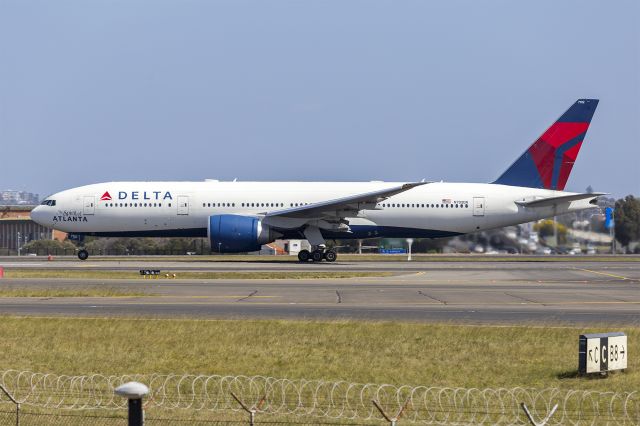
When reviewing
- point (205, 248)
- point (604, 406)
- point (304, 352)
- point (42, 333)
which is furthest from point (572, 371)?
point (205, 248)

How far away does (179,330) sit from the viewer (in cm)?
2230

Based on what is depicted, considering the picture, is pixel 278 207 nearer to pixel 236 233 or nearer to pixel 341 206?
pixel 236 233

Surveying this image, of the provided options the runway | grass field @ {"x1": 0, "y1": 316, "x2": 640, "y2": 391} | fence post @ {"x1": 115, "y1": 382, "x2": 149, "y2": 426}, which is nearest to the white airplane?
the runway

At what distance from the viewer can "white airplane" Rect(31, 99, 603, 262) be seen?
53344mm

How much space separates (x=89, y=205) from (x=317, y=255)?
1452 centimetres

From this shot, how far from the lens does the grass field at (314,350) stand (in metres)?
17.3

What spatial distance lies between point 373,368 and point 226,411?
452 centimetres

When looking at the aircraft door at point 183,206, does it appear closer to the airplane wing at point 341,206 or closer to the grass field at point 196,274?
the airplane wing at point 341,206

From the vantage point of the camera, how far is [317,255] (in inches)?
2148

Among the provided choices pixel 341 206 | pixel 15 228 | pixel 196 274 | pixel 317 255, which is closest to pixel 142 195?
pixel 317 255

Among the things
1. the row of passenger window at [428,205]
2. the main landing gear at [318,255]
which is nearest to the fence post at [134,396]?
the main landing gear at [318,255]

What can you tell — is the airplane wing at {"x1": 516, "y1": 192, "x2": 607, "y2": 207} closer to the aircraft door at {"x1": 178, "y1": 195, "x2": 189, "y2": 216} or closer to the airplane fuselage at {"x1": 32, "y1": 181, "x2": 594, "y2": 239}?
the airplane fuselage at {"x1": 32, "y1": 181, "x2": 594, "y2": 239}

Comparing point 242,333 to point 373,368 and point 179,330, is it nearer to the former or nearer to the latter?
point 179,330

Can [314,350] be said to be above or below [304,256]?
below
